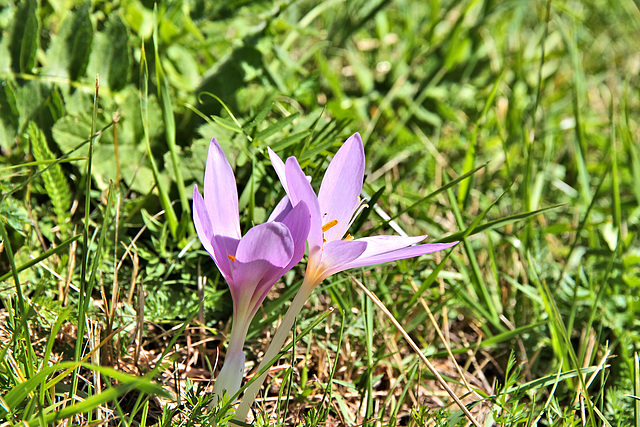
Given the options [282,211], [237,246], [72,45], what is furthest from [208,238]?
[72,45]

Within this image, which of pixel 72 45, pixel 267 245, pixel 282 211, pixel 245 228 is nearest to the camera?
pixel 267 245

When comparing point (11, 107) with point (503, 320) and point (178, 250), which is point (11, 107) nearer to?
point (178, 250)

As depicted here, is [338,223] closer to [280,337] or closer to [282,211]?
[282,211]

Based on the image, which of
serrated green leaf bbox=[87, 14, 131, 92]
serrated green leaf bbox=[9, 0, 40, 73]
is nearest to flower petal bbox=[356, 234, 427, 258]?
serrated green leaf bbox=[87, 14, 131, 92]

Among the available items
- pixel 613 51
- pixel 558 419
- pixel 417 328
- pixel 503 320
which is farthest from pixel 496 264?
pixel 613 51

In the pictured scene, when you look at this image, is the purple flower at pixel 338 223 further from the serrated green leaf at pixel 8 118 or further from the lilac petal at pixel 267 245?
the serrated green leaf at pixel 8 118

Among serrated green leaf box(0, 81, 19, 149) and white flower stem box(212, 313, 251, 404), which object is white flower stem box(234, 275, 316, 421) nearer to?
white flower stem box(212, 313, 251, 404)
